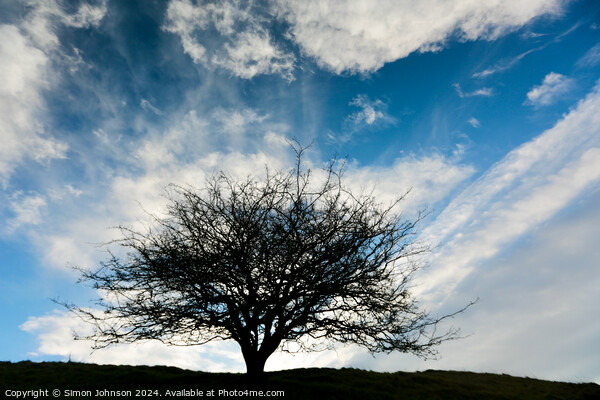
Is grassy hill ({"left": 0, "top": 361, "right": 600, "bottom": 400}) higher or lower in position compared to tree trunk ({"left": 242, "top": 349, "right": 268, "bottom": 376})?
lower

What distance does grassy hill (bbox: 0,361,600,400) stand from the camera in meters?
12.3

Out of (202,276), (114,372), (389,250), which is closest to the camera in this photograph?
(202,276)

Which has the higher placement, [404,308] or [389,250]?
[389,250]

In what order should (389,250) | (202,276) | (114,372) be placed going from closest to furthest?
1. (202,276)
2. (389,250)
3. (114,372)

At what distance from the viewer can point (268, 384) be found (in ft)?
42.6

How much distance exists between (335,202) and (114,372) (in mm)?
12413

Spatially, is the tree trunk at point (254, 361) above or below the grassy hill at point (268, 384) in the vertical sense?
above

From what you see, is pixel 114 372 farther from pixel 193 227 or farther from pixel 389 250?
pixel 389 250

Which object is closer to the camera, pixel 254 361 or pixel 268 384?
pixel 254 361

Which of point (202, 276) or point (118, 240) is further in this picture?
point (118, 240)

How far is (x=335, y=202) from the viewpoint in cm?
1239

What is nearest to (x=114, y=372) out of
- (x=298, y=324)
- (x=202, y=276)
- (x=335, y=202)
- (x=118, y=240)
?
(x=118, y=240)

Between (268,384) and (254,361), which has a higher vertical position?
(254,361)

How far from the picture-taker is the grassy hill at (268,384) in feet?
40.4
